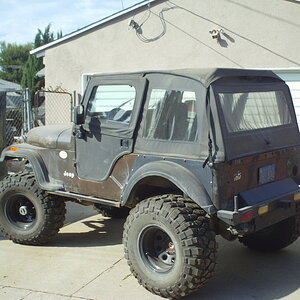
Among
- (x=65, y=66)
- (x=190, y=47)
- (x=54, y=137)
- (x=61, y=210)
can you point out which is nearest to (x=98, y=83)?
(x=54, y=137)

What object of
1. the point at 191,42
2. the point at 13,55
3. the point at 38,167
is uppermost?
the point at 13,55

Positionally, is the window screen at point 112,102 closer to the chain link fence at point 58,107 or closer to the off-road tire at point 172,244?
the off-road tire at point 172,244

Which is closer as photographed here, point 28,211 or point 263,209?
point 263,209

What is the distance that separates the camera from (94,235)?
642cm

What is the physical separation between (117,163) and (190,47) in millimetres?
5929

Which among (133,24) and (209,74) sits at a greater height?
(133,24)

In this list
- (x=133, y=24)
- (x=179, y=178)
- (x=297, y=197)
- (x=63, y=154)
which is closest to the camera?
(x=179, y=178)

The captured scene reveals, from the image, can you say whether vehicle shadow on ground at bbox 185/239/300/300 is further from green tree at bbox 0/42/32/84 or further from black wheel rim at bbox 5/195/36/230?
green tree at bbox 0/42/32/84

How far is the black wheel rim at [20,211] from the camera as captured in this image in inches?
240

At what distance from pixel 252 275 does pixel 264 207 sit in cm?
94

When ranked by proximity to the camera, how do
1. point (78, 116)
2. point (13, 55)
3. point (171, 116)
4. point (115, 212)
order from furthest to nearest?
point (13, 55) → point (115, 212) → point (78, 116) → point (171, 116)

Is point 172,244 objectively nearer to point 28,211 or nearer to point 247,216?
point 247,216

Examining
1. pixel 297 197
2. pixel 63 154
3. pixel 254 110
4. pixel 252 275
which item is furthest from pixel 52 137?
pixel 297 197

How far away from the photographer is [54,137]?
5.76 metres
